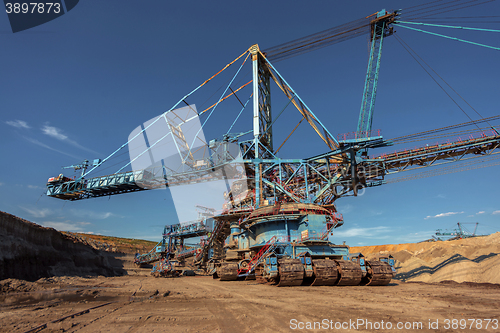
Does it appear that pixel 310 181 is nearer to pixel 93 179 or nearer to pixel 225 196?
pixel 225 196

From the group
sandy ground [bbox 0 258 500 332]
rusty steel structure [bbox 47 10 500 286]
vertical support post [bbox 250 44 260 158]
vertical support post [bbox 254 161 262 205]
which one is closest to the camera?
sandy ground [bbox 0 258 500 332]

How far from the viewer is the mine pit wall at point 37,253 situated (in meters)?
16.8

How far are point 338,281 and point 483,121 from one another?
18213 mm

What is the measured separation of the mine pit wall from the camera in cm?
1681

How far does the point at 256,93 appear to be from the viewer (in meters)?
28.8

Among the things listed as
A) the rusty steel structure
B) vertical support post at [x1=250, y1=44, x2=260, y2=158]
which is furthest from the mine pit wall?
vertical support post at [x1=250, y1=44, x2=260, y2=158]

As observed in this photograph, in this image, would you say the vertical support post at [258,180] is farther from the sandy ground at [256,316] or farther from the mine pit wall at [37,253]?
the mine pit wall at [37,253]

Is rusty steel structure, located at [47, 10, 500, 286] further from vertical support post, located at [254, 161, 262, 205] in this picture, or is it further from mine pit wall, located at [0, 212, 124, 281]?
mine pit wall, located at [0, 212, 124, 281]

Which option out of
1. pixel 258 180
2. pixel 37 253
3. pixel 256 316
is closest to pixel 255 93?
pixel 258 180

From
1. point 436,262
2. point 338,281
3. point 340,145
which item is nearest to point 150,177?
point 340,145

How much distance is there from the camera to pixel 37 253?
20.6m

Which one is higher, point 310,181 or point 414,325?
point 310,181

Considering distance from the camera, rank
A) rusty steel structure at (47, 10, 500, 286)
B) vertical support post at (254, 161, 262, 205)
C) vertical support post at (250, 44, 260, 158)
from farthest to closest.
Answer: vertical support post at (250, 44, 260, 158)
vertical support post at (254, 161, 262, 205)
rusty steel structure at (47, 10, 500, 286)

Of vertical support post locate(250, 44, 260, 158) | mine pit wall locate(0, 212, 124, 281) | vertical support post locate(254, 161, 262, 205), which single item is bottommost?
mine pit wall locate(0, 212, 124, 281)
